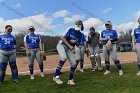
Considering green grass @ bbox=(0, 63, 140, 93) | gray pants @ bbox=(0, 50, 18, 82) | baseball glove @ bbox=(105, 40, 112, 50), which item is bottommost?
green grass @ bbox=(0, 63, 140, 93)

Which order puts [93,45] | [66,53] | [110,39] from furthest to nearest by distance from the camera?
[93,45], [110,39], [66,53]

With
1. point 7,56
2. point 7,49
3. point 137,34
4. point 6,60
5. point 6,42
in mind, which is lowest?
point 6,60

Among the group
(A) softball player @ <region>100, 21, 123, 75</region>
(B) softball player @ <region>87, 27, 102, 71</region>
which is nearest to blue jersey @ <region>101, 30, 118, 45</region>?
(A) softball player @ <region>100, 21, 123, 75</region>

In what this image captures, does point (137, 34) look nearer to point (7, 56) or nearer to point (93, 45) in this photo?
point (93, 45)

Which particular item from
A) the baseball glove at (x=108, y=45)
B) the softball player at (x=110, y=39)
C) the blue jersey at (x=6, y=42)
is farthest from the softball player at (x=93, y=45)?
the blue jersey at (x=6, y=42)

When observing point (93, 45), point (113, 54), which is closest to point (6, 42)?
point (113, 54)

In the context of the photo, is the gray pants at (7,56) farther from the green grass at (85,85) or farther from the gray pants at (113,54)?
the gray pants at (113,54)

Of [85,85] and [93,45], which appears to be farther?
[93,45]

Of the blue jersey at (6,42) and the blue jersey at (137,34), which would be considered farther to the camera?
the blue jersey at (137,34)

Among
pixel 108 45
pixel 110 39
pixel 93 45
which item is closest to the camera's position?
pixel 108 45

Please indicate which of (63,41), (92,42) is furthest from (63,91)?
(92,42)

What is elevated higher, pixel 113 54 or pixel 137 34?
pixel 137 34

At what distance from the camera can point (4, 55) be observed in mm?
12070

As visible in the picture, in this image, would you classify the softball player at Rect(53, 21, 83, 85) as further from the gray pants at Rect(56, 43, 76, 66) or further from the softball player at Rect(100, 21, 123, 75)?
the softball player at Rect(100, 21, 123, 75)
